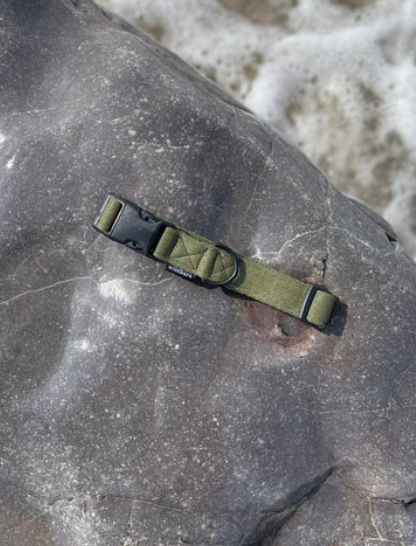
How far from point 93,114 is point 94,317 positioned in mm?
1196

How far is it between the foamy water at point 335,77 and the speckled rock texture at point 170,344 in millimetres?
1619

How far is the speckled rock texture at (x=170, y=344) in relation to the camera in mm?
3020

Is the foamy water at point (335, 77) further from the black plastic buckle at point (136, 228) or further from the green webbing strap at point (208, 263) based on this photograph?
the black plastic buckle at point (136, 228)

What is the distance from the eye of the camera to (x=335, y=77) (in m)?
4.64

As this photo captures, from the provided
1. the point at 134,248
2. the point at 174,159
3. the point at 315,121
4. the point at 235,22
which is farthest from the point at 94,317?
the point at 235,22

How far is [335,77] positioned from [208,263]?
2.69 metres

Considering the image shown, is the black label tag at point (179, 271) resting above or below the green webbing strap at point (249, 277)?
below

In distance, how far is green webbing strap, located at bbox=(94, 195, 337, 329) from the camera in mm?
2873

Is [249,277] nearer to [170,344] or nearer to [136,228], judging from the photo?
[170,344]

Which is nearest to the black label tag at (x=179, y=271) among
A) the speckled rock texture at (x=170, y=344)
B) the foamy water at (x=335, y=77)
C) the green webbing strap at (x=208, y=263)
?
the green webbing strap at (x=208, y=263)

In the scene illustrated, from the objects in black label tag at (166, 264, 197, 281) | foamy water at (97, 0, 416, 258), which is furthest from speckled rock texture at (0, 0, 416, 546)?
foamy water at (97, 0, 416, 258)

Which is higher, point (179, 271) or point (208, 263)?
point (208, 263)

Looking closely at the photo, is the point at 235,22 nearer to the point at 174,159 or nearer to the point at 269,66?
the point at 269,66

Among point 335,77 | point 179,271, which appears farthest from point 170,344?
point 335,77
